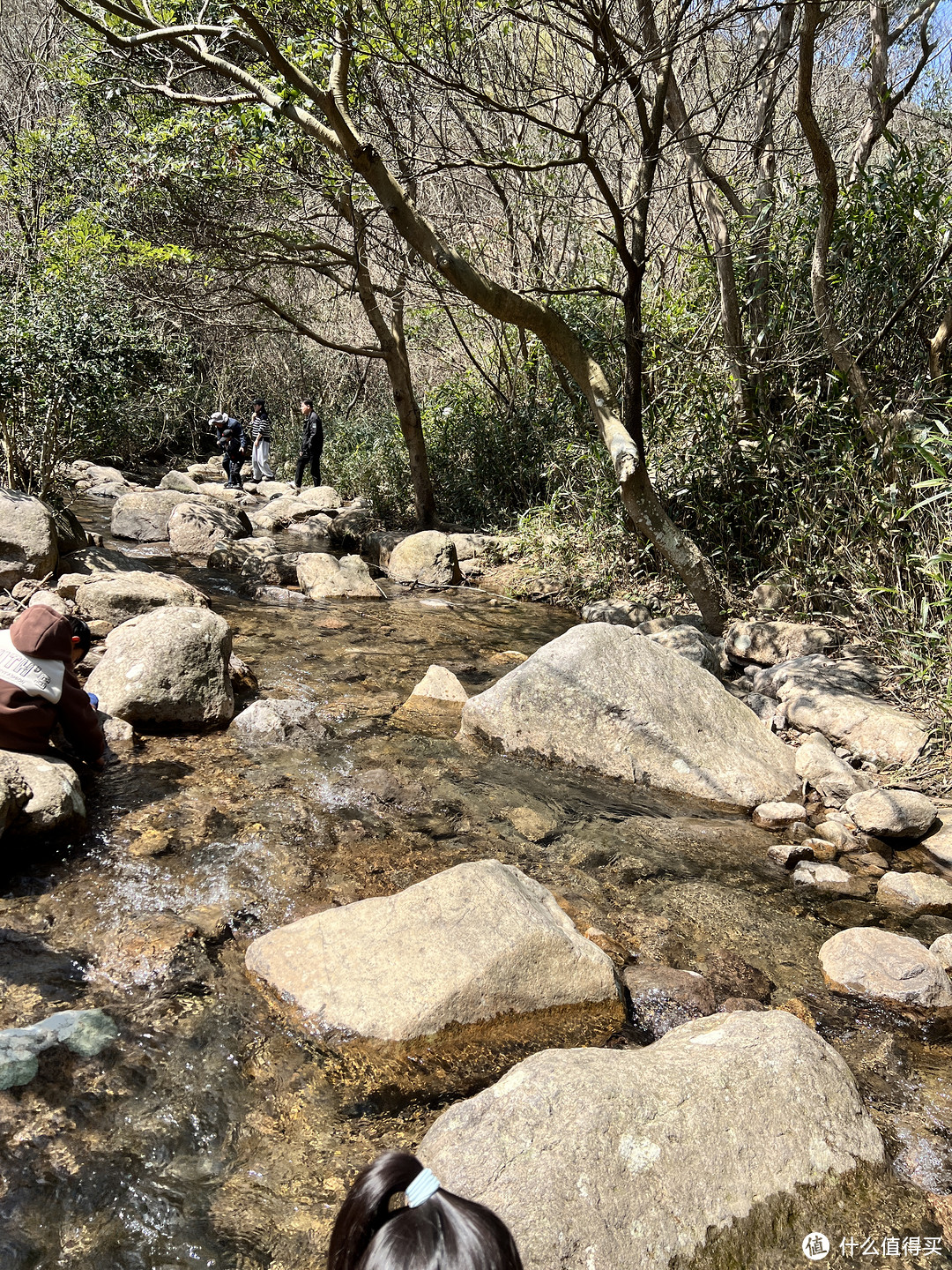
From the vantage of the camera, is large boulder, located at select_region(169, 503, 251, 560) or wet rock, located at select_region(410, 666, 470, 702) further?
large boulder, located at select_region(169, 503, 251, 560)


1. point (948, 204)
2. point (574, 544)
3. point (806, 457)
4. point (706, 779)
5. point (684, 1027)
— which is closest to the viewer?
point (684, 1027)

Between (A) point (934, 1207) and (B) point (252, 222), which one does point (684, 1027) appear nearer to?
(A) point (934, 1207)

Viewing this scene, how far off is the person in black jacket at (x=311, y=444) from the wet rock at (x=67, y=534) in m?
6.81

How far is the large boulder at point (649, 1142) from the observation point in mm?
1954

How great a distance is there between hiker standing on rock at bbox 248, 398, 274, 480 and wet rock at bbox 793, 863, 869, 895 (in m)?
15.3

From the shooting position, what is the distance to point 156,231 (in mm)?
10570

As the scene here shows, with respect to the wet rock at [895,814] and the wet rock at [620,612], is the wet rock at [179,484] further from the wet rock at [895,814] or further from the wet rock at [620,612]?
the wet rock at [895,814]

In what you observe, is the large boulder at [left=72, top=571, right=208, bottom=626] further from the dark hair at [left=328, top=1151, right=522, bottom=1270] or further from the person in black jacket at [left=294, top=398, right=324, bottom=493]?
the person in black jacket at [left=294, top=398, right=324, bottom=493]

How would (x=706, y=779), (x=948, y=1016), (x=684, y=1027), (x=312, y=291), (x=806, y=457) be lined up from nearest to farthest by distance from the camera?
(x=684, y=1027)
(x=948, y=1016)
(x=706, y=779)
(x=806, y=457)
(x=312, y=291)

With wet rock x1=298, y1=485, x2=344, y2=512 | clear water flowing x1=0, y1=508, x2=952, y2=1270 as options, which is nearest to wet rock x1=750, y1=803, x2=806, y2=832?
clear water flowing x1=0, y1=508, x2=952, y2=1270

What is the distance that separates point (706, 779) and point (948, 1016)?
6.31 ft

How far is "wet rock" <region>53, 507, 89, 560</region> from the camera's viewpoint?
866 centimetres

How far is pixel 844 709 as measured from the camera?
550 cm

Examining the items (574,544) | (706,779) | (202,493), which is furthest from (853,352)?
(202,493)
